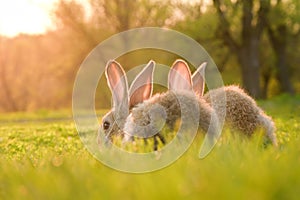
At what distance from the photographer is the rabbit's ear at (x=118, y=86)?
5.64 m

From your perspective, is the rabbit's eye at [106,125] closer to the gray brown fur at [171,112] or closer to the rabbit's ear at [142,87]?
the rabbit's ear at [142,87]

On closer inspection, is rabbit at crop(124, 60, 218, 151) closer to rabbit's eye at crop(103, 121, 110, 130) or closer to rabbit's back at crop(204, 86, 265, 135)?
rabbit's back at crop(204, 86, 265, 135)

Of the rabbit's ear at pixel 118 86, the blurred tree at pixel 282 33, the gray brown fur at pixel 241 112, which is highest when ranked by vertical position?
the blurred tree at pixel 282 33

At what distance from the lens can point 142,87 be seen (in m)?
6.12

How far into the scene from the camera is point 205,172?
9.02 ft

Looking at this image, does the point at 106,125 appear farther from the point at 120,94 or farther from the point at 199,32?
the point at 199,32

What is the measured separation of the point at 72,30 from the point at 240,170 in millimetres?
40480

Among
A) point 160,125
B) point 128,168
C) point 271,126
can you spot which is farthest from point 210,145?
point 271,126

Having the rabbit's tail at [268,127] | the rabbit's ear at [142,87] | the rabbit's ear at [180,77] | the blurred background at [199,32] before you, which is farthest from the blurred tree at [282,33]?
the rabbit's ear at [180,77]

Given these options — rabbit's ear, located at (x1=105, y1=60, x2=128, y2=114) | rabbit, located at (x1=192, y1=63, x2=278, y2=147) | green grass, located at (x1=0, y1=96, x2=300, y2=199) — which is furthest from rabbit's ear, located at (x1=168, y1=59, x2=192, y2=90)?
green grass, located at (x1=0, y1=96, x2=300, y2=199)

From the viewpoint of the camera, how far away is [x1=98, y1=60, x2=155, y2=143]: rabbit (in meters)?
5.68

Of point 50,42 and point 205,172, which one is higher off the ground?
point 50,42

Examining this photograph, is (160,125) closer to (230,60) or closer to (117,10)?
(117,10)

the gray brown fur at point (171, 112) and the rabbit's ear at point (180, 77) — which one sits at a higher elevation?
the rabbit's ear at point (180, 77)
